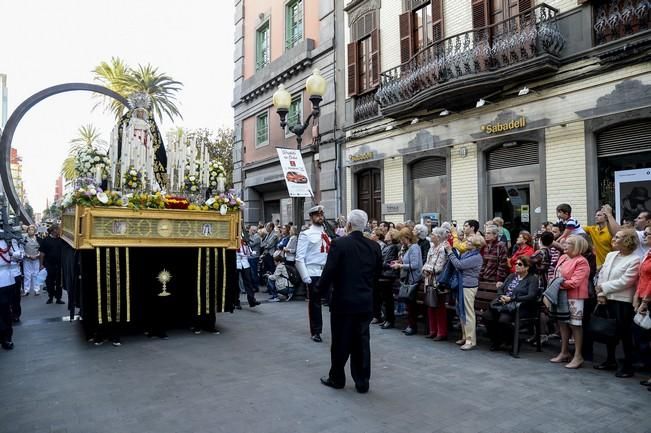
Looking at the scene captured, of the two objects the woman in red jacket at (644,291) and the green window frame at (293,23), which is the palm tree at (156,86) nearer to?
the green window frame at (293,23)

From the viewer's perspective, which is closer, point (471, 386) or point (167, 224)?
point (471, 386)

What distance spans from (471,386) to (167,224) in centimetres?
489

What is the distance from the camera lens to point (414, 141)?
14.8 m

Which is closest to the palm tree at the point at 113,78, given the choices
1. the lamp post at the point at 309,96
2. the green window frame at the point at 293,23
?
the green window frame at the point at 293,23

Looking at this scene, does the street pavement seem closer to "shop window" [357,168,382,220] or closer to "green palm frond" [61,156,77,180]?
"green palm frond" [61,156,77,180]

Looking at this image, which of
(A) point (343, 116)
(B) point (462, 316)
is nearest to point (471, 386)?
(B) point (462, 316)

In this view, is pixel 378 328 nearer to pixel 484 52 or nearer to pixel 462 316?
pixel 462 316

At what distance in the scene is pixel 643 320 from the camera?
535cm

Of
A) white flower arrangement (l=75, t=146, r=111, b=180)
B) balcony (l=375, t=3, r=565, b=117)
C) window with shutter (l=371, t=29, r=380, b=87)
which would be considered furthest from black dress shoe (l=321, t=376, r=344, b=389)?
window with shutter (l=371, t=29, r=380, b=87)

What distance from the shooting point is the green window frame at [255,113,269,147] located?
22719 mm

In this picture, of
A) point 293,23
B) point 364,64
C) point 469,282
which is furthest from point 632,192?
point 293,23

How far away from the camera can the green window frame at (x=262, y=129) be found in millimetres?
22719

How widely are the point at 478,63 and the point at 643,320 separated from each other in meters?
8.14

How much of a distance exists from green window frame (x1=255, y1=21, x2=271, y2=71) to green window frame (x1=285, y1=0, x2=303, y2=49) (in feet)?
6.59
